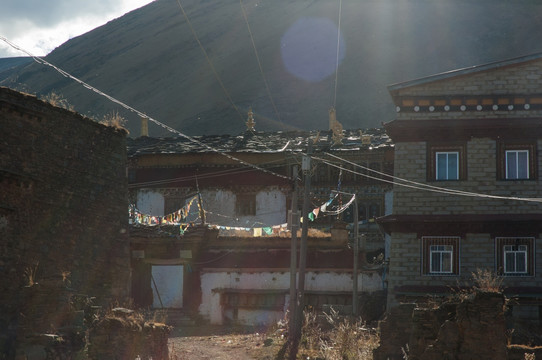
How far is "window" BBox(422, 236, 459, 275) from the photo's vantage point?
2808 centimetres

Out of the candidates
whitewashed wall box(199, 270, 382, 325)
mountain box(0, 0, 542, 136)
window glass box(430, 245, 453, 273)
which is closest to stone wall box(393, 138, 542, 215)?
window glass box(430, 245, 453, 273)

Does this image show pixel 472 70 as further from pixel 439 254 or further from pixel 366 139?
pixel 366 139

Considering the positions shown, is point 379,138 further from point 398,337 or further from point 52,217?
point 398,337

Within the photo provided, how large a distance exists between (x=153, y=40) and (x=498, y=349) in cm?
15483

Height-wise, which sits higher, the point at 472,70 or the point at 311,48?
the point at 311,48

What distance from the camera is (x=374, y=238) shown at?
4062 cm

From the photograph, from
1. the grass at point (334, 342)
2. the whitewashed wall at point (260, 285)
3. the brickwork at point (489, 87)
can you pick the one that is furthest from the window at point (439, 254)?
the brickwork at point (489, 87)

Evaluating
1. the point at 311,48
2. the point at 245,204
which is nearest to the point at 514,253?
the point at 245,204

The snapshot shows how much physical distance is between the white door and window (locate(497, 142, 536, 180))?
46.4 feet

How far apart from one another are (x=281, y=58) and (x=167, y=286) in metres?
110

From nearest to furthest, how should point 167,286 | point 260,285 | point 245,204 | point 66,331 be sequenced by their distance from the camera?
1. point 66,331
2. point 260,285
3. point 167,286
4. point 245,204

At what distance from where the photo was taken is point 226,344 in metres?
25.4

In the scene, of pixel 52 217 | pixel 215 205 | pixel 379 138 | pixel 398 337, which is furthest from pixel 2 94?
pixel 379 138

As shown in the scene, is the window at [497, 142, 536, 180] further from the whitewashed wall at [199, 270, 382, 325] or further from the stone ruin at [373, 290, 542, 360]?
the stone ruin at [373, 290, 542, 360]
